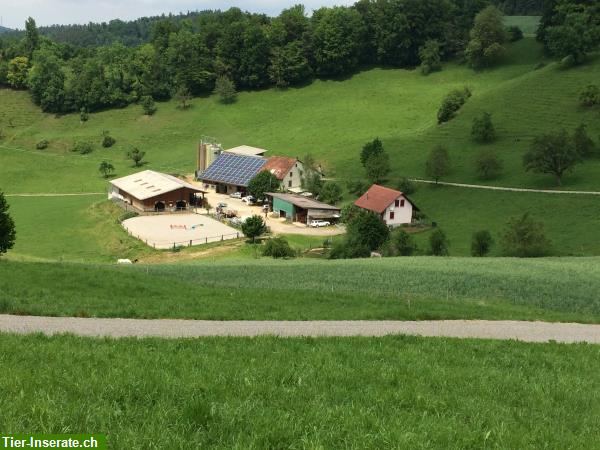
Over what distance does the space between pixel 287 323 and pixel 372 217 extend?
3576 cm

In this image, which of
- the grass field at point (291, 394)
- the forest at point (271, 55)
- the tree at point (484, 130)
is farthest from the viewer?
the forest at point (271, 55)

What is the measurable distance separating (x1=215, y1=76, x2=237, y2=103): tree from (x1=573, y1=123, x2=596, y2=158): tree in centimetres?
7656

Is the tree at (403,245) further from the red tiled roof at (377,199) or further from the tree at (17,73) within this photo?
the tree at (17,73)

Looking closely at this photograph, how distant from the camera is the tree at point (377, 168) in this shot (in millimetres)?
73562

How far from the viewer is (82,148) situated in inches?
4454

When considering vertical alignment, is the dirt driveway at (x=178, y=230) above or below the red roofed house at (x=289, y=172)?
below

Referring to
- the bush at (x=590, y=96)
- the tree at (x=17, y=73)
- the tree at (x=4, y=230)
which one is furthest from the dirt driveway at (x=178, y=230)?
the tree at (x=17, y=73)

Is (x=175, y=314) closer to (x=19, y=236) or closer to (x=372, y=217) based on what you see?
(x=372, y=217)

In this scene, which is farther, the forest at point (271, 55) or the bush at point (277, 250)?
the forest at point (271, 55)

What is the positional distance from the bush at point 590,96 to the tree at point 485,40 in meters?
38.5

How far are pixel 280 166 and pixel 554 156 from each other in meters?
35.1

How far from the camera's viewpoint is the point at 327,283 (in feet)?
97.3

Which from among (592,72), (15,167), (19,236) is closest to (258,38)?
(15,167)

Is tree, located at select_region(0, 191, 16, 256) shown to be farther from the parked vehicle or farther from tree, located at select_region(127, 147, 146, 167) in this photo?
tree, located at select_region(127, 147, 146, 167)
